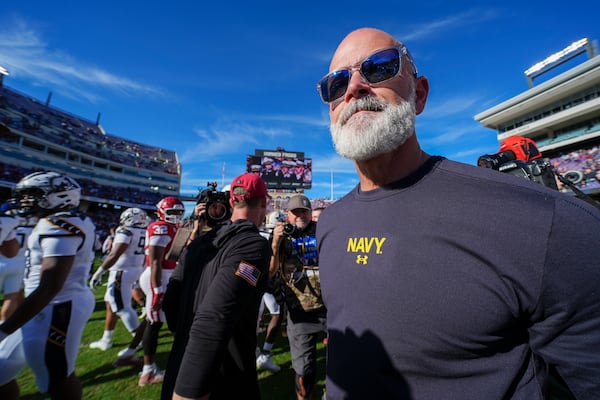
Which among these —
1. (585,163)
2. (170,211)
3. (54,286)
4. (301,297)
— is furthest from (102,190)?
(585,163)

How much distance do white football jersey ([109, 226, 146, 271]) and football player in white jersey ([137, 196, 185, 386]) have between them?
3.01 ft

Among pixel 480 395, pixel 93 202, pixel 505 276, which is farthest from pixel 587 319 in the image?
pixel 93 202

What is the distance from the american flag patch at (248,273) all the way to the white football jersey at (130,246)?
516 cm

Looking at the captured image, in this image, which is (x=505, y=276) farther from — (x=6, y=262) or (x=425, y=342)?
(x=6, y=262)

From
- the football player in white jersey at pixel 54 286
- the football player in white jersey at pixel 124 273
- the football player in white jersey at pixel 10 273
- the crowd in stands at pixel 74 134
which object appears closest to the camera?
the football player in white jersey at pixel 54 286

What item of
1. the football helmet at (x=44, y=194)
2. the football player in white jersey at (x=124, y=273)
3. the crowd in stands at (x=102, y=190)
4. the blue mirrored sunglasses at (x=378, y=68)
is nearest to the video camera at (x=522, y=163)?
the blue mirrored sunglasses at (x=378, y=68)

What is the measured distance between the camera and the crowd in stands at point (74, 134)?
43.7 meters

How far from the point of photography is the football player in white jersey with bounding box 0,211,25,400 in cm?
243

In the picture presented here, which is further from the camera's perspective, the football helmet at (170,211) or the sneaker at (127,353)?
the football helmet at (170,211)

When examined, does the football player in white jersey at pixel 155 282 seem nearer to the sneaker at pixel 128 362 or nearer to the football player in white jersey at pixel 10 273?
the sneaker at pixel 128 362

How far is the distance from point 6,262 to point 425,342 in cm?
671

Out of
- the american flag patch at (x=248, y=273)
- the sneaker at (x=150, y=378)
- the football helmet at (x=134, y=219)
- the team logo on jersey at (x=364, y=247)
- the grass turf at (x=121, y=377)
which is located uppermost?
the football helmet at (x=134, y=219)

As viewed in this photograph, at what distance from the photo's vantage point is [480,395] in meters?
0.90

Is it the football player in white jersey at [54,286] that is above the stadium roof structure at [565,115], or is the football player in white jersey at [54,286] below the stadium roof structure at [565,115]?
below
